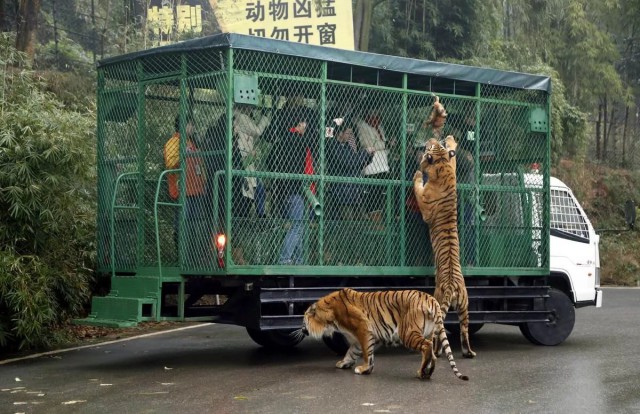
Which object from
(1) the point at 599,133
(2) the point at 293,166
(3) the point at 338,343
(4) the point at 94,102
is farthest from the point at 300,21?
(1) the point at 599,133

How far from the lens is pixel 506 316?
1219cm

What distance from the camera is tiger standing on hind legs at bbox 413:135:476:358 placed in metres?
11.6

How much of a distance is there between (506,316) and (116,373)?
4.62 m

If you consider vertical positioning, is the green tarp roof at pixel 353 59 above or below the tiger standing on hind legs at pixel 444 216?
above

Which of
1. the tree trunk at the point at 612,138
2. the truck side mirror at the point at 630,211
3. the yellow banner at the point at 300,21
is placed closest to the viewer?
the truck side mirror at the point at 630,211

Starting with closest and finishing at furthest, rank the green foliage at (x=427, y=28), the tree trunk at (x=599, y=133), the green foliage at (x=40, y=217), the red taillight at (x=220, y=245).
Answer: the red taillight at (x=220, y=245) → the green foliage at (x=40, y=217) → the green foliage at (x=427, y=28) → the tree trunk at (x=599, y=133)

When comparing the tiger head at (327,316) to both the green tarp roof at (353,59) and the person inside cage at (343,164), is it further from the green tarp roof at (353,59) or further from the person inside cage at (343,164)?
the green tarp roof at (353,59)

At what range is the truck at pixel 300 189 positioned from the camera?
10.5 metres

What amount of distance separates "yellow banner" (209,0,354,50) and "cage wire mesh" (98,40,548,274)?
7.59m

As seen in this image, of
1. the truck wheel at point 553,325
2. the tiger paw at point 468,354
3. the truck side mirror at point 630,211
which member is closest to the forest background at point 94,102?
the tiger paw at point 468,354

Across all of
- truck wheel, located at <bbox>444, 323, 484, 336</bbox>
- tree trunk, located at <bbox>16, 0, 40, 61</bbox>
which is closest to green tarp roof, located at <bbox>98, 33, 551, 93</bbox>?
truck wheel, located at <bbox>444, 323, 484, 336</bbox>

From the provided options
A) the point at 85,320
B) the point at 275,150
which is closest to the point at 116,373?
the point at 85,320

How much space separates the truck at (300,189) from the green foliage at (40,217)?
17.9 inches

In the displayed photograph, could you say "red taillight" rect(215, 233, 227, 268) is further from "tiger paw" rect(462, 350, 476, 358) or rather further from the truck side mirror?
the truck side mirror
